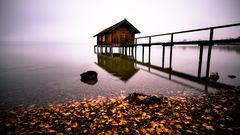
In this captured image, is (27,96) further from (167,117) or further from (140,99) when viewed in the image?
(167,117)

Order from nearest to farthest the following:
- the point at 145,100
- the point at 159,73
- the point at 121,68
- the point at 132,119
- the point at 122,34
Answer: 1. the point at 132,119
2. the point at 145,100
3. the point at 159,73
4. the point at 121,68
5. the point at 122,34

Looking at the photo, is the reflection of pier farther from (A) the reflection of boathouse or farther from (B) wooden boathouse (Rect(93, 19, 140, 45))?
(B) wooden boathouse (Rect(93, 19, 140, 45))

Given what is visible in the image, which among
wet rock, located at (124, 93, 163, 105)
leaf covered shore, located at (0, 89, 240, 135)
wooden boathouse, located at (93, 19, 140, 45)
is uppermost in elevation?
wooden boathouse, located at (93, 19, 140, 45)

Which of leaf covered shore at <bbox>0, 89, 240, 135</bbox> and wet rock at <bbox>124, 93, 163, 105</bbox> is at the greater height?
wet rock at <bbox>124, 93, 163, 105</bbox>

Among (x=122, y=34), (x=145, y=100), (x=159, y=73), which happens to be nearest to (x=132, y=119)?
(x=145, y=100)

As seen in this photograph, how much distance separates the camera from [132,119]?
4367mm

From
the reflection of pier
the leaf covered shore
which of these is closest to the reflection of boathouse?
the reflection of pier

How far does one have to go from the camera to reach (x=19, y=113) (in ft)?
17.6

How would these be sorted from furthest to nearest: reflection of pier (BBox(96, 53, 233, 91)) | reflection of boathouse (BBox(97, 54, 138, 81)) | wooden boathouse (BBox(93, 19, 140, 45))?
wooden boathouse (BBox(93, 19, 140, 45))
reflection of boathouse (BBox(97, 54, 138, 81))
reflection of pier (BBox(96, 53, 233, 91))

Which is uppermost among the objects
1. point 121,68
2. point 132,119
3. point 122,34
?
point 122,34

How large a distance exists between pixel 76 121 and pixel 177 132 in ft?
10.0

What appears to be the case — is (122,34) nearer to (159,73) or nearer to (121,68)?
(121,68)

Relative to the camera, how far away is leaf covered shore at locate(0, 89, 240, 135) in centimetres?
380

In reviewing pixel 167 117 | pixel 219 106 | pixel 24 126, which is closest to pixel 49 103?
pixel 24 126
